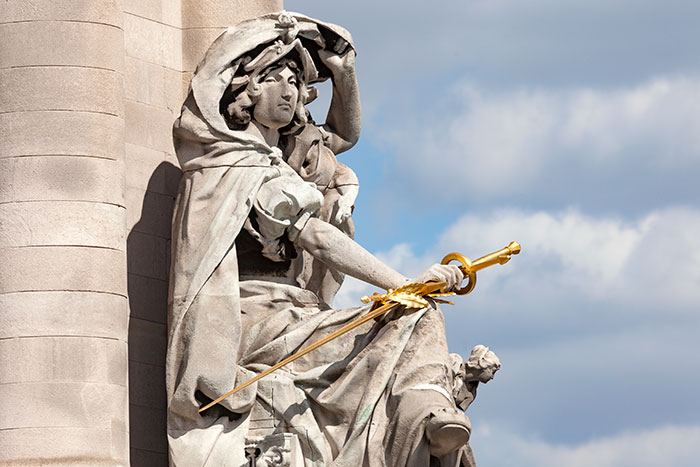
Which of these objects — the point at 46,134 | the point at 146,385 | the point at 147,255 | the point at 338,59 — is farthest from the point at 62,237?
the point at 338,59

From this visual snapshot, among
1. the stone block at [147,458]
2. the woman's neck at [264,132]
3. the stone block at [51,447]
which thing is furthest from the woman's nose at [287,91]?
the stone block at [51,447]

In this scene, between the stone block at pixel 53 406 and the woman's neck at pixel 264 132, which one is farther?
the woman's neck at pixel 264 132

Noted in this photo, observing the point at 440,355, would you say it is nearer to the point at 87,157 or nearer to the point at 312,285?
the point at 312,285

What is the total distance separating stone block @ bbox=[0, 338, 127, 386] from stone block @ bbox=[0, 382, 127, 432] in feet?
0.18

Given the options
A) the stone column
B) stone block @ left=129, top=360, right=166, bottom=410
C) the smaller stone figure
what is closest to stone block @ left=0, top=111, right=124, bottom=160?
the stone column

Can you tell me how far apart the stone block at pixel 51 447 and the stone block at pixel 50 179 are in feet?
5.65

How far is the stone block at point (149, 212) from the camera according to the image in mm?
17156

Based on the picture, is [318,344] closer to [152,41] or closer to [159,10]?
[152,41]

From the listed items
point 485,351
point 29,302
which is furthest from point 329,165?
point 29,302

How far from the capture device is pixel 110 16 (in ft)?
53.7

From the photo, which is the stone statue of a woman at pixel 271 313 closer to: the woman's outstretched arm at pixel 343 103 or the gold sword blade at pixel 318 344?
the gold sword blade at pixel 318 344

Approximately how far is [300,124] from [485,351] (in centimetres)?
242

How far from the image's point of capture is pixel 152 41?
17.7 m

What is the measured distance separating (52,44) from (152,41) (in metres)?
1.74
